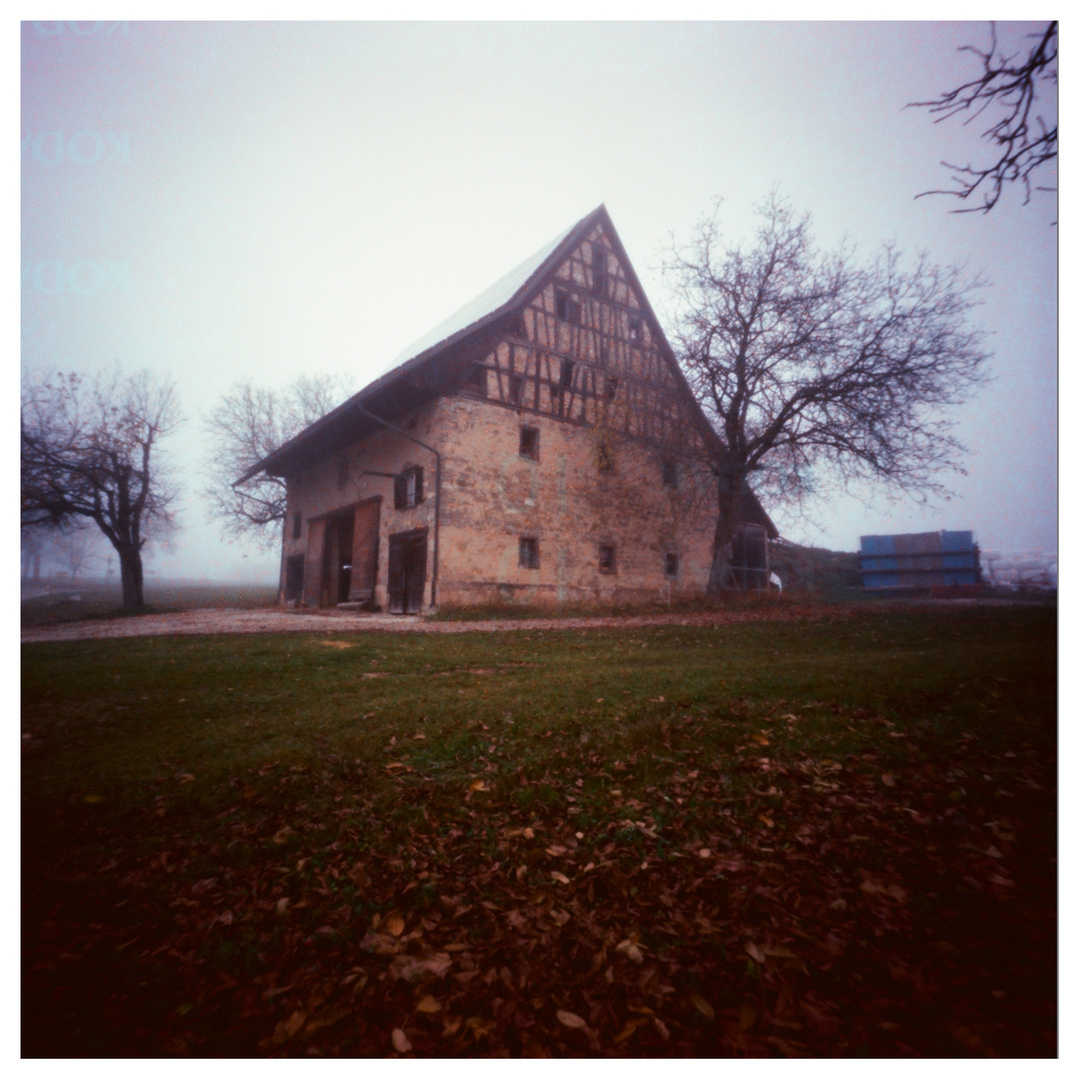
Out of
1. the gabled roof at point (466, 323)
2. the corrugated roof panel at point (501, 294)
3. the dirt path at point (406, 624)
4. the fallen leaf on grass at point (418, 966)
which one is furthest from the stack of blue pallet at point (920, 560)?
the corrugated roof panel at point (501, 294)

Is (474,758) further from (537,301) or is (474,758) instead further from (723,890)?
(537,301)

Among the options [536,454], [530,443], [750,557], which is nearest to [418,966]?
[536,454]

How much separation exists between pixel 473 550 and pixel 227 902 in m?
12.6

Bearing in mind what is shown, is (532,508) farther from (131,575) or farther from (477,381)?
(131,575)

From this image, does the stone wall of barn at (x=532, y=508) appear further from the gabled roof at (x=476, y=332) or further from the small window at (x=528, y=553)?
the gabled roof at (x=476, y=332)

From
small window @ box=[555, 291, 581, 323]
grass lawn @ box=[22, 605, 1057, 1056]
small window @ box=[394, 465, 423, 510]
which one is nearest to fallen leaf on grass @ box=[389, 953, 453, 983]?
grass lawn @ box=[22, 605, 1057, 1056]

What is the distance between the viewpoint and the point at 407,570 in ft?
52.3

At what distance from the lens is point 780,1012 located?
1.86 metres

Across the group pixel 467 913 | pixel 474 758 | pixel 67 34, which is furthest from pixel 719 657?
pixel 67 34

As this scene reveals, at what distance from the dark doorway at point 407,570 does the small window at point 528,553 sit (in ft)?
9.16

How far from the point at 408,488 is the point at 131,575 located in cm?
885

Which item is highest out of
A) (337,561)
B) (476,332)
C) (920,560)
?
(476,332)

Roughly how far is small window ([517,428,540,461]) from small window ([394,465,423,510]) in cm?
327

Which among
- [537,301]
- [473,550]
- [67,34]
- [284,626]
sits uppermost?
[537,301]
